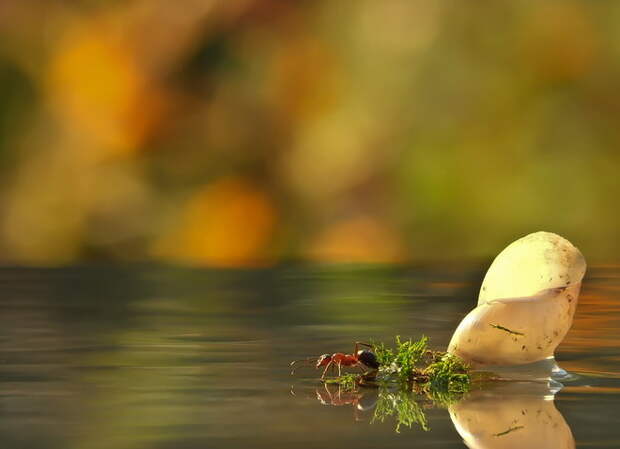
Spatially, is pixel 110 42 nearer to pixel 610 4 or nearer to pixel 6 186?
pixel 6 186

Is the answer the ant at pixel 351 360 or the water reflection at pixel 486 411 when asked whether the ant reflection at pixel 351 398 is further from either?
the ant at pixel 351 360

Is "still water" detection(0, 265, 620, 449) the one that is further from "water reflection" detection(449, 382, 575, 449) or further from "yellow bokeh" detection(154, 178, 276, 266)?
"yellow bokeh" detection(154, 178, 276, 266)

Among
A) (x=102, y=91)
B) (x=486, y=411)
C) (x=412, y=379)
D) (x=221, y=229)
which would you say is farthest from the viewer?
(x=102, y=91)

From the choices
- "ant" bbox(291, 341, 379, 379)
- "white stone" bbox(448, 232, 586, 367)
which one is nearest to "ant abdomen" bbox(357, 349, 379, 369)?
"ant" bbox(291, 341, 379, 379)

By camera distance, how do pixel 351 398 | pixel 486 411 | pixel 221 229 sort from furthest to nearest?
pixel 221 229 → pixel 351 398 → pixel 486 411

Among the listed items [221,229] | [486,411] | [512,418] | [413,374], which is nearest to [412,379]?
[413,374]

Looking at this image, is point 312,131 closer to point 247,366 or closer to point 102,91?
point 102,91

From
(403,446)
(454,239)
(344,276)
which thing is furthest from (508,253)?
(454,239)

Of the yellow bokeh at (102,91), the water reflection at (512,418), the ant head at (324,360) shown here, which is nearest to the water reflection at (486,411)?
the water reflection at (512,418)
